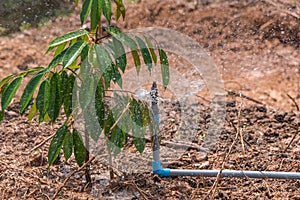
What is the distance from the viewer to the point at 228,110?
3.88 metres

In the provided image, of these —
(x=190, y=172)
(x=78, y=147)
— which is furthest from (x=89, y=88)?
(x=190, y=172)

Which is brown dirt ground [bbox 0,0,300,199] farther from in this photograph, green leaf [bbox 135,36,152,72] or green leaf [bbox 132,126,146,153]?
green leaf [bbox 135,36,152,72]

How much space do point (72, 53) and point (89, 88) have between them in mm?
168

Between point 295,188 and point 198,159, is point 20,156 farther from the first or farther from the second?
point 295,188

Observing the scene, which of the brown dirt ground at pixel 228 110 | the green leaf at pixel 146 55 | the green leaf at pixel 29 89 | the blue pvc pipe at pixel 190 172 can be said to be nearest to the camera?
the green leaf at pixel 29 89

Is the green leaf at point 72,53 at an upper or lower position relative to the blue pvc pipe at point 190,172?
upper

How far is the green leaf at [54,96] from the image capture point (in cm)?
251

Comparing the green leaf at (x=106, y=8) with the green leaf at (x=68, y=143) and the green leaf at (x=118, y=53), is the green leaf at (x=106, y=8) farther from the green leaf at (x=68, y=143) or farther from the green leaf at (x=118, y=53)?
the green leaf at (x=68, y=143)

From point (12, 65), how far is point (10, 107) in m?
0.71

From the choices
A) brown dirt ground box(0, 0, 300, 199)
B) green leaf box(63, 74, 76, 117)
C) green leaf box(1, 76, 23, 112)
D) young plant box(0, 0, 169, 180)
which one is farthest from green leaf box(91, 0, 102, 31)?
brown dirt ground box(0, 0, 300, 199)

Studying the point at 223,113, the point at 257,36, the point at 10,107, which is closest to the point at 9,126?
the point at 10,107

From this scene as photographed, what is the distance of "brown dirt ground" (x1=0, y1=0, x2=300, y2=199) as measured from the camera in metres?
3.00

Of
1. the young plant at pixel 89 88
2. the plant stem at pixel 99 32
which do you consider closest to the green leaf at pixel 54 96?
the young plant at pixel 89 88

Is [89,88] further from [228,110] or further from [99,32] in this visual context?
[228,110]
